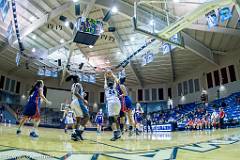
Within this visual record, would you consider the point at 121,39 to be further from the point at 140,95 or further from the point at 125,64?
the point at 140,95

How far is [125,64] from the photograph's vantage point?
25234mm

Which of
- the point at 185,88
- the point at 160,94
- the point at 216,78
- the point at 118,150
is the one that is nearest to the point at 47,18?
the point at 118,150

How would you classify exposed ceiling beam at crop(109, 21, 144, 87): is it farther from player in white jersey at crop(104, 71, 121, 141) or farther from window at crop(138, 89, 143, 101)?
player in white jersey at crop(104, 71, 121, 141)

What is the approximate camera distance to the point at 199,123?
17.0 meters

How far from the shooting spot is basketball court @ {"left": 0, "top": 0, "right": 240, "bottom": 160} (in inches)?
321

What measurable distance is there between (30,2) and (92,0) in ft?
A: 15.1

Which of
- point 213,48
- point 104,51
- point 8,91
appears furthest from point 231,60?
point 8,91

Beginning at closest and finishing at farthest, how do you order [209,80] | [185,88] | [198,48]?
[198,48] < [209,80] < [185,88]

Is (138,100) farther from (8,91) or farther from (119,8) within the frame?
(119,8)

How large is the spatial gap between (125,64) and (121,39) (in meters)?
4.14

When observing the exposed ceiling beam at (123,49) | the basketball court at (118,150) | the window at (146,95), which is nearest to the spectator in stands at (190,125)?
the exposed ceiling beam at (123,49)

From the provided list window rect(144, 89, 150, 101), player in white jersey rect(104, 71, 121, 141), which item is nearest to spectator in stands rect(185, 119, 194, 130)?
player in white jersey rect(104, 71, 121, 141)

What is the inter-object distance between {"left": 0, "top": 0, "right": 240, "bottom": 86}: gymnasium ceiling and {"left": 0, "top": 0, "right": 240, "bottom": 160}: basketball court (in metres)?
0.08

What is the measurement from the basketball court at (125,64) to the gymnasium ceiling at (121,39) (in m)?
0.08
